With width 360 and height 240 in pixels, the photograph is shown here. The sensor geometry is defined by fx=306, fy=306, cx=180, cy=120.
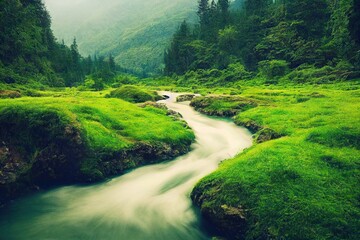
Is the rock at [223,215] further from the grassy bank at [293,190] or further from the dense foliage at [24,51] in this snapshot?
the dense foliage at [24,51]

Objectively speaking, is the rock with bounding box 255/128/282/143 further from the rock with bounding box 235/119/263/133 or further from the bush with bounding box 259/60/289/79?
the bush with bounding box 259/60/289/79

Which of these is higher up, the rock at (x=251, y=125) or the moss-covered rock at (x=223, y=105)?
the moss-covered rock at (x=223, y=105)

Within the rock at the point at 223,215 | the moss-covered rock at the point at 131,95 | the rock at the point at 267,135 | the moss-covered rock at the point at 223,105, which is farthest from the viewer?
the moss-covered rock at the point at 131,95

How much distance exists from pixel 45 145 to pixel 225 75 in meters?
64.5

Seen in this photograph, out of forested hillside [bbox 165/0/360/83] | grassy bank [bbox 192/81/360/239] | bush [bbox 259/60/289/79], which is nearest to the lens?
grassy bank [bbox 192/81/360/239]

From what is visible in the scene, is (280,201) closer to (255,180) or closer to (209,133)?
(255,180)

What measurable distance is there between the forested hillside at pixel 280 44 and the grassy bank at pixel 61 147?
111ft

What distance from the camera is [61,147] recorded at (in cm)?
2036

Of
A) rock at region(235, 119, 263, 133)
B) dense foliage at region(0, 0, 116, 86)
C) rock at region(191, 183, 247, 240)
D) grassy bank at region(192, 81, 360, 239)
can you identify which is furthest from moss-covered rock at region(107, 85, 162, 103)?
dense foliage at region(0, 0, 116, 86)

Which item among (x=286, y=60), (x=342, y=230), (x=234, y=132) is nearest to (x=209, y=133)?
(x=234, y=132)

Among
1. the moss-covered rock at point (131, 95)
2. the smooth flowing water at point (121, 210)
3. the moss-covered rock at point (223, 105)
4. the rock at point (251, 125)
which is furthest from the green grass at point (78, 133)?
the moss-covered rock at point (131, 95)

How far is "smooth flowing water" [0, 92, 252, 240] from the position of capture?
1432cm

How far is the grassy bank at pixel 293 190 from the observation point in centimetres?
1202

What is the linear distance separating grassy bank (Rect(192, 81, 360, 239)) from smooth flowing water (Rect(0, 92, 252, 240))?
1665 millimetres
